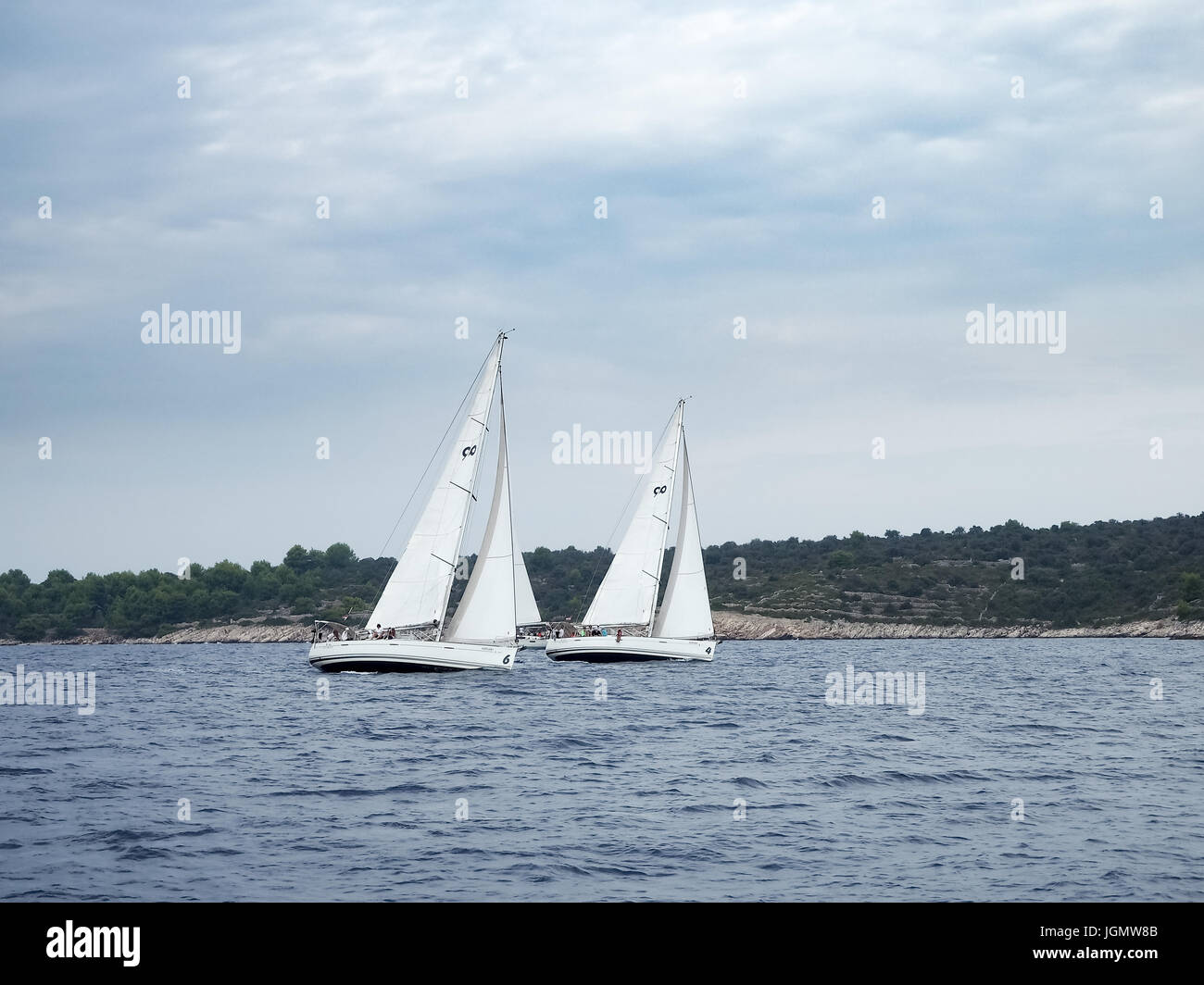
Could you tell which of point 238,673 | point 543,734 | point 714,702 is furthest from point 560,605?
point 543,734

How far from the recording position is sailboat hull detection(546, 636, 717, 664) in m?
70.3

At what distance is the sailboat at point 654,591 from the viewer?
70125 millimetres

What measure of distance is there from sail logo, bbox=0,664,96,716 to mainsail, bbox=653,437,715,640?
109 feet

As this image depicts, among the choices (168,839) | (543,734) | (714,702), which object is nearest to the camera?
(168,839)

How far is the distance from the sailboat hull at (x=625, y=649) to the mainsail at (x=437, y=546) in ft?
57.2

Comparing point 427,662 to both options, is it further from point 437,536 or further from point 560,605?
point 560,605

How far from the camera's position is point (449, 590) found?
54.2 m
